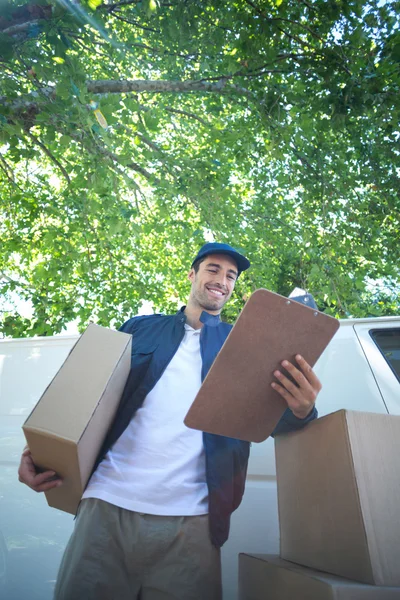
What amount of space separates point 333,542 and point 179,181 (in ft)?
12.4

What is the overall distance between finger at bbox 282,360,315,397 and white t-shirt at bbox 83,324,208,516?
477 millimetres

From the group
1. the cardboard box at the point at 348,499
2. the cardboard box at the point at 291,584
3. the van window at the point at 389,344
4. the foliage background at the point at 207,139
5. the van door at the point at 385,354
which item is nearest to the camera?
the cardboard box at the point at 291,584

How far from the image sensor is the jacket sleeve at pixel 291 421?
147cm

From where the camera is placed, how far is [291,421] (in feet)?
4.92

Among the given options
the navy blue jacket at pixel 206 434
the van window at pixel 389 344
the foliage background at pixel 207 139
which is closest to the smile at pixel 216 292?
the navy blue jacket at pixel 206 434

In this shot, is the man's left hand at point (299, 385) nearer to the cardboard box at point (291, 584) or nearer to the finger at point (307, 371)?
the finger at point (307, 371)

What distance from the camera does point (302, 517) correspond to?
142cm

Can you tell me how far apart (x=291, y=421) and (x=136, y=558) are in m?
0.70

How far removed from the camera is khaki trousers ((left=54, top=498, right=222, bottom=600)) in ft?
4.15

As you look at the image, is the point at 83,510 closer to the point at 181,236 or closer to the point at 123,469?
the point at 123,469

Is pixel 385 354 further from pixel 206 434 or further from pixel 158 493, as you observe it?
pixel 158 493

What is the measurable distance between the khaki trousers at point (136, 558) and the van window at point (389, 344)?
1179mm

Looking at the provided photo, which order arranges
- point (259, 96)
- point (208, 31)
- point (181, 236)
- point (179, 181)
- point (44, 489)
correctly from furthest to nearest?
1. point (181, 236)
2. point (179, 181)
3. point (208, 31)
4. point (259, 96)
5. point (44, 489)

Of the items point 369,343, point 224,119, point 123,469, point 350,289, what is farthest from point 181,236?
point 123,469
